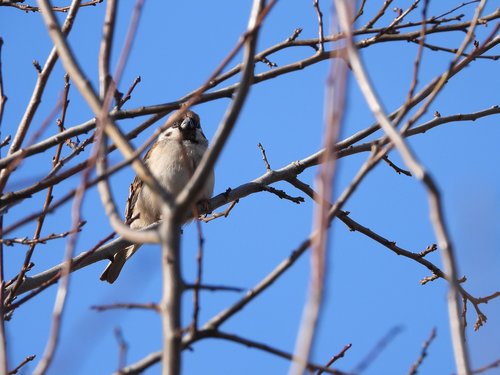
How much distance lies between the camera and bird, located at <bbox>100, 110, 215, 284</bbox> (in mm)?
6113

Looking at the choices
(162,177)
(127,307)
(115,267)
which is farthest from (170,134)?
(127,307)

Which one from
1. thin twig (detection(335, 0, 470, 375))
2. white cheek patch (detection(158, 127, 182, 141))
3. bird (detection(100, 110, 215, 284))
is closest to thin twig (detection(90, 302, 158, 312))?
thin twig (detection(335, 0, 470, 375))

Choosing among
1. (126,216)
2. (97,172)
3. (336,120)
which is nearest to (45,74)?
(97,172)

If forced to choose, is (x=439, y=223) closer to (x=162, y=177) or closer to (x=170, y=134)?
(x=162, y=177)

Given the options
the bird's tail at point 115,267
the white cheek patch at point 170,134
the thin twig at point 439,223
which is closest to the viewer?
the thin twig at point 439,223

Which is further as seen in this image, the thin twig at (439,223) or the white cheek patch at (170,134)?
the white cheek patch at (170,134)

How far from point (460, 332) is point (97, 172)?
1103mm

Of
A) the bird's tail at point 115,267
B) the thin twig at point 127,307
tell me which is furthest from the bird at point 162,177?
the thin twig at point 127,307

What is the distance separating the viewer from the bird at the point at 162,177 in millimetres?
6113

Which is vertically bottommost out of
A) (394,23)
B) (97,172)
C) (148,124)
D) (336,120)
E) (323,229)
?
(323,229)

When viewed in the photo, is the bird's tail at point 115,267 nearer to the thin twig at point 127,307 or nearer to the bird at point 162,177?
the bird at point 162,177

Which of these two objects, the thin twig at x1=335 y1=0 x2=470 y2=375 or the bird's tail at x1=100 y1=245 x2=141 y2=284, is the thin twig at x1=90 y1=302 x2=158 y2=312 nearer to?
the thin twig at x1=335 y1=0 x2=470 y2=375

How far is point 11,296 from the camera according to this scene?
3.51 metres

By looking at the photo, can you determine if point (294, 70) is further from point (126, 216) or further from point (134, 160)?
point (126, 216)
